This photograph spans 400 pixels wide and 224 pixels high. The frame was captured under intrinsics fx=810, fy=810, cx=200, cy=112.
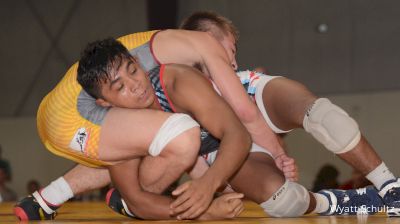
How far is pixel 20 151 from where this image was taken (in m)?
14.3

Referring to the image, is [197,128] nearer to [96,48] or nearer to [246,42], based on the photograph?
[96,48]

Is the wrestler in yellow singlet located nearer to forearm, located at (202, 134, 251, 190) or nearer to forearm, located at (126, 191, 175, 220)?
forearm, located at (126, 191, 175, 220)

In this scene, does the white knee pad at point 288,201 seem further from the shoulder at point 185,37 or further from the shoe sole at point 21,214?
the shoe sole at point 21,214

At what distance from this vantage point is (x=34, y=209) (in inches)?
155

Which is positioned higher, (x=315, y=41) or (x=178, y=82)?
(x=178, y=82)

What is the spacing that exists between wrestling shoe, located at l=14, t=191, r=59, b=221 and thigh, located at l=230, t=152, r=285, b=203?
0.96 metres

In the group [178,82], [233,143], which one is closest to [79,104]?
[178,82]

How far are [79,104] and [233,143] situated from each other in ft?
2.50

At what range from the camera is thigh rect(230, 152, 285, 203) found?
3410mm

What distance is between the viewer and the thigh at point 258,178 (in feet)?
11.2

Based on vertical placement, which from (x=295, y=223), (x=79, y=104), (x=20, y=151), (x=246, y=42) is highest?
(x=79, y=104)

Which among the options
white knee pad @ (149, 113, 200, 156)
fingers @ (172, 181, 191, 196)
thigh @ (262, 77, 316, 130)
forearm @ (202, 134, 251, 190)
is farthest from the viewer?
thigh @ (262, 77, 316, 130)

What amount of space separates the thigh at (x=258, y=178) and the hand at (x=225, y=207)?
331 millimetres

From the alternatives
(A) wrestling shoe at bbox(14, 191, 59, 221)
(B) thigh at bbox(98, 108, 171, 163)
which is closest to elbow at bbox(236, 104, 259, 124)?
(B) thigh at bbox(98, 108, 171, 163)
